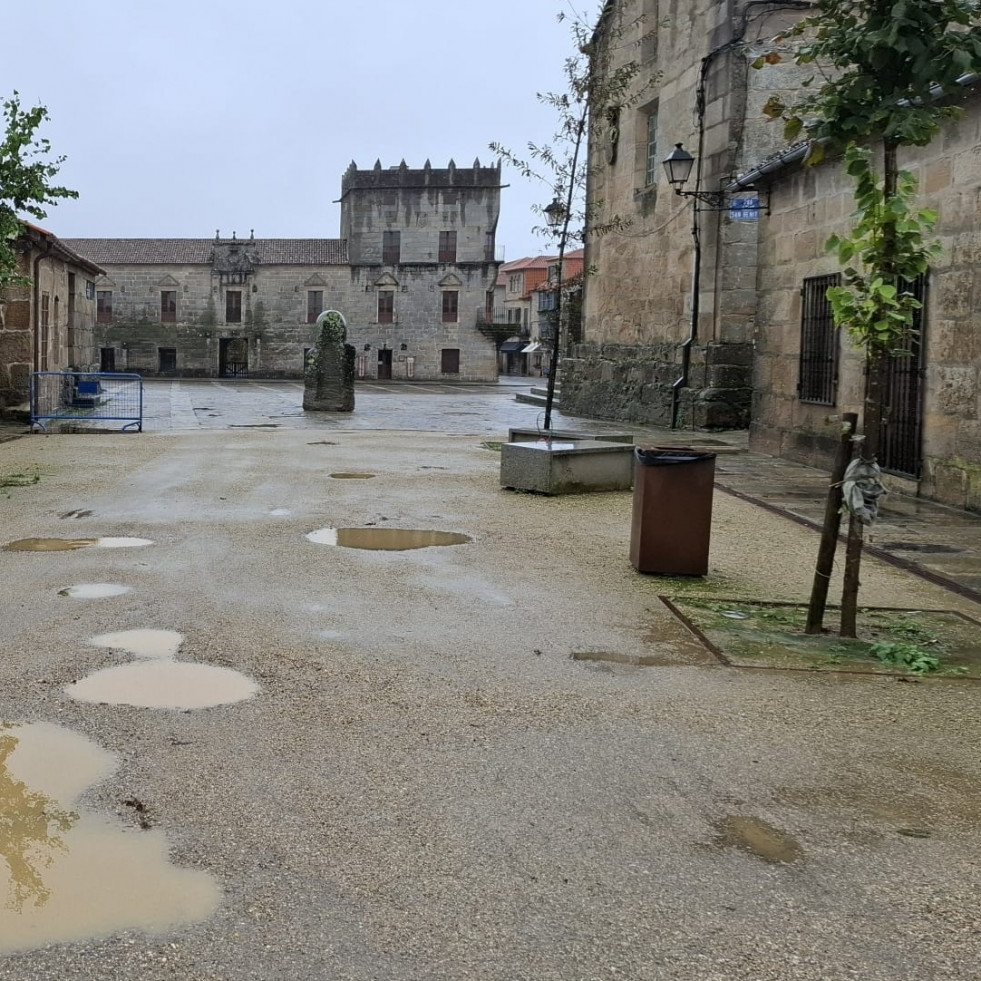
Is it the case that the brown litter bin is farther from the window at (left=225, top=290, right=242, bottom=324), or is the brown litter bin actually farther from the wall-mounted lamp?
the window at (left=225, top=290, right=242, bottom=324)

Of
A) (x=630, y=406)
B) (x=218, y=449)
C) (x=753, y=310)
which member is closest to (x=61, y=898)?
(x=218, y=449)

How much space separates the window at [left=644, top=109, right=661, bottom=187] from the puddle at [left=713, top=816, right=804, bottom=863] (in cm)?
2001

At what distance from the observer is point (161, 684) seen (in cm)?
439

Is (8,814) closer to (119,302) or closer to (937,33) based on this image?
(937,33)

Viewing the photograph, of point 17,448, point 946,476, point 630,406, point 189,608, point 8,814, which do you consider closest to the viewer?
A: point 8,814

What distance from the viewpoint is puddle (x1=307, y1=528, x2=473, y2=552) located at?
7.71 meters

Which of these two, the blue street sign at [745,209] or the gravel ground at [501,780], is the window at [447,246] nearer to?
the blue street sign at [745,209]

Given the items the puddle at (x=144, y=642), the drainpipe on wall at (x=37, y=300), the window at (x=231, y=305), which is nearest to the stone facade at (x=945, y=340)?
the puddle at (x=144, y=642)

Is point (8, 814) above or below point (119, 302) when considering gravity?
below

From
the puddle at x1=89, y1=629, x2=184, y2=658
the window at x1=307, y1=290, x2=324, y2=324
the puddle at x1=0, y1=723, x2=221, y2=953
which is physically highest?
the window at x1=307, y1=290, x2=324, y2=324

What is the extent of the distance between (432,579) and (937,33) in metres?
3.75

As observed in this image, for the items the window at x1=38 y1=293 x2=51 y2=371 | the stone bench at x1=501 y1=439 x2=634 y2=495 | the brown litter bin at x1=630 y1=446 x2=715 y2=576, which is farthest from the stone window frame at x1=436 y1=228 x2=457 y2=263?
the brown litter bin at x1=630 y1=446 x2=715 y2=576

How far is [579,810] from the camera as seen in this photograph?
10.8ft

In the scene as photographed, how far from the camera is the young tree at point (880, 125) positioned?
4.85 meters
